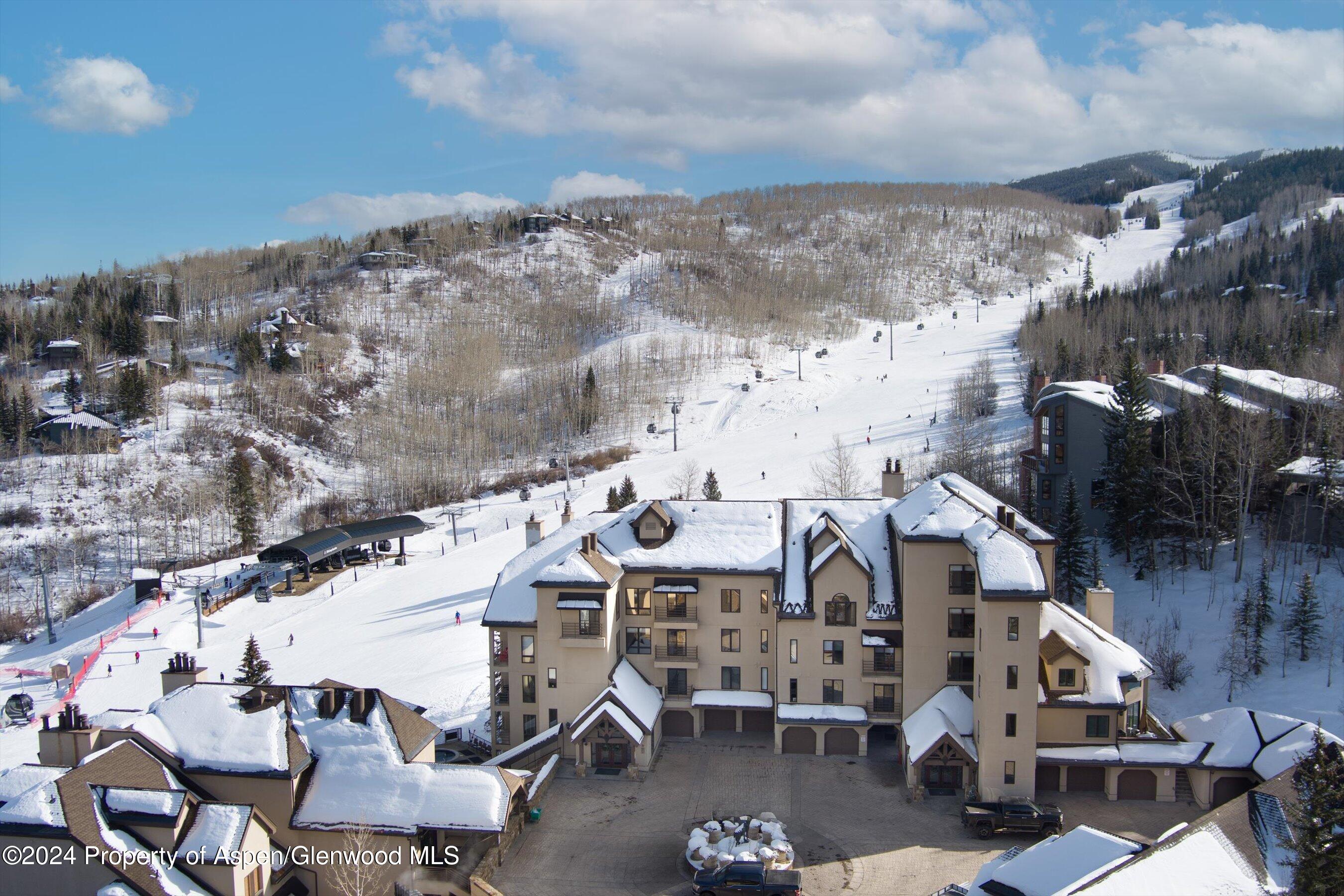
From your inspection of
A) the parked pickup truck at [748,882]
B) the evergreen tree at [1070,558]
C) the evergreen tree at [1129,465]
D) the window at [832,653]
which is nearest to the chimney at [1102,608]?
the window at [832,653]

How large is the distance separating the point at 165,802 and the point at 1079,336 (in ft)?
346

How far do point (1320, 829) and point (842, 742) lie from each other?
16.5 metres

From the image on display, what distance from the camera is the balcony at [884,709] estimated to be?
3238cm

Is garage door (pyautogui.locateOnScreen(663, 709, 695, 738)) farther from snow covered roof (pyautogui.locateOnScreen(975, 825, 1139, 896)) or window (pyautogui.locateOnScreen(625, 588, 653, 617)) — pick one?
snow covered roof (pyautogui.locateOnScreen(975, 825, 1139, 896))

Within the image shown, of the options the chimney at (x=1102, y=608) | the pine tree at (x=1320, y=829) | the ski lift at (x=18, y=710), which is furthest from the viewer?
the ski lift at (x=18, y=710)

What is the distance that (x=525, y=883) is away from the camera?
2455 centimetres

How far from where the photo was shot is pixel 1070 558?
43.3 m

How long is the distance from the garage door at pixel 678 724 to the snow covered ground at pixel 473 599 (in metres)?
8.73

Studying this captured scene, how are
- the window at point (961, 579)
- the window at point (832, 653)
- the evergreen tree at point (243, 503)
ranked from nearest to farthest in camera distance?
the window at point (961, 579), the window at point (832, 653), the evergreen tree at point (243, 503)

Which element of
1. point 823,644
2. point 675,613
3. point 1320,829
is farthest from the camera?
point 675,613

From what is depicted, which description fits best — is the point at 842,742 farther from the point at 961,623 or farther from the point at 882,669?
the point at 961,623

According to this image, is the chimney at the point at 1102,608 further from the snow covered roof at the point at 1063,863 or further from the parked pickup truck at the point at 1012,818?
the snow covered roof at the point at 1063,863

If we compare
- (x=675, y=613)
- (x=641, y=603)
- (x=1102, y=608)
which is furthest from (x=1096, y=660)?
(x=641, y=603)

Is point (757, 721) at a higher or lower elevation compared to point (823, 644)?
lower
